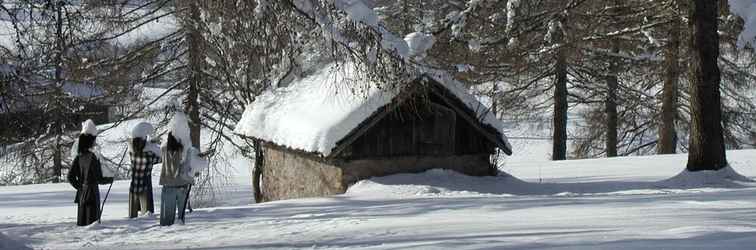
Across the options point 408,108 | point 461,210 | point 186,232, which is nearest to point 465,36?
point 408,108

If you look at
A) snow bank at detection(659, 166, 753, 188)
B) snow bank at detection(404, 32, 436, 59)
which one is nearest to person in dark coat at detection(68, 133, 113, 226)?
snow bank at detection(404, 32, 436, 59)

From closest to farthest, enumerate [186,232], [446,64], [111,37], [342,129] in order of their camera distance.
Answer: [186,232] < [446,64] < [342,129] < [111,37]

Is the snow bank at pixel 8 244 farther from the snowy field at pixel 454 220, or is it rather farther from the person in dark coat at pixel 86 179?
the person in dark coat at pixel 86 179

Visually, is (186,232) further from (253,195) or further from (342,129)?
(253,195)

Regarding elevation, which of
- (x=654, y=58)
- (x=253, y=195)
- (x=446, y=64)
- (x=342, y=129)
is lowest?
(x=253, y=195)

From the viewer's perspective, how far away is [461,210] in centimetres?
841

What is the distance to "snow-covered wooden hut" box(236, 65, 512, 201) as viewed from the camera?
12383mm

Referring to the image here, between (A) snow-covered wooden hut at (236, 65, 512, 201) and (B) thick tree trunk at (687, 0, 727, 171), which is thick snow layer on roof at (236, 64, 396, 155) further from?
(B) thick tree trunk at (687, 0, 727, 171)

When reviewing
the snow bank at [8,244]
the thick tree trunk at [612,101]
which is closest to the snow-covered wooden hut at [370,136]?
the snow bank at [8,244]

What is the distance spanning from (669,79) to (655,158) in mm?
2842

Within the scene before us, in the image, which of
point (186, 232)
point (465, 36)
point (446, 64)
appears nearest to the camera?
point (186, 232)

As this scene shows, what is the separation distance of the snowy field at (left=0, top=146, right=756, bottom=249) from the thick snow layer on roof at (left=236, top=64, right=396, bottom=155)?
119 cm

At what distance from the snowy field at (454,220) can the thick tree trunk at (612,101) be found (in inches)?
277

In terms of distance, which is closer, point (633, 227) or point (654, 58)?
point (633, 227)
